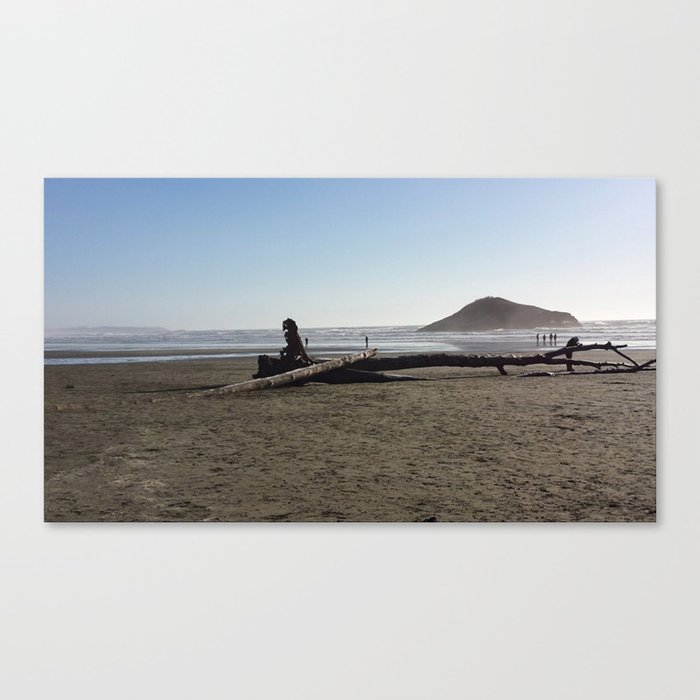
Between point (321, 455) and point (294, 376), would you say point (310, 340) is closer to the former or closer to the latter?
point (294, 376)

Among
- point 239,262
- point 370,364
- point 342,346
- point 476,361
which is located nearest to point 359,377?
point 370,364

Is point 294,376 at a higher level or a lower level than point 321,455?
higher

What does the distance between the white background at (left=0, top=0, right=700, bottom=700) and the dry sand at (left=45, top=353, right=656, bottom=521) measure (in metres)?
0.10

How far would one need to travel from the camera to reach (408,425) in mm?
2721

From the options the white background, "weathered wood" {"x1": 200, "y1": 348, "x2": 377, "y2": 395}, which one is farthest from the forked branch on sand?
the white background

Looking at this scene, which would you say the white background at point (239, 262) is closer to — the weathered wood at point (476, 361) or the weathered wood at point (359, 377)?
the weathered wood at point (476, 361)

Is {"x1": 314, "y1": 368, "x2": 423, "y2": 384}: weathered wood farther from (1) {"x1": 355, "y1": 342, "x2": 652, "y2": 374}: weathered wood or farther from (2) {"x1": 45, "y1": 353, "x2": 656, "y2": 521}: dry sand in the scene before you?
(2) {"x1": 45, "y1": 353, "x2": 656, "y2": 521}: dry sand

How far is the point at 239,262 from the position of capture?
273 cm

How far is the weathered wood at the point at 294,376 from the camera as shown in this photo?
8.96 feet

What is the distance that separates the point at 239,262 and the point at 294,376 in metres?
0.58

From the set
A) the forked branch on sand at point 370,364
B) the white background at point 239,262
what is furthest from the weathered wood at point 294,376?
the white background at point 239,262
